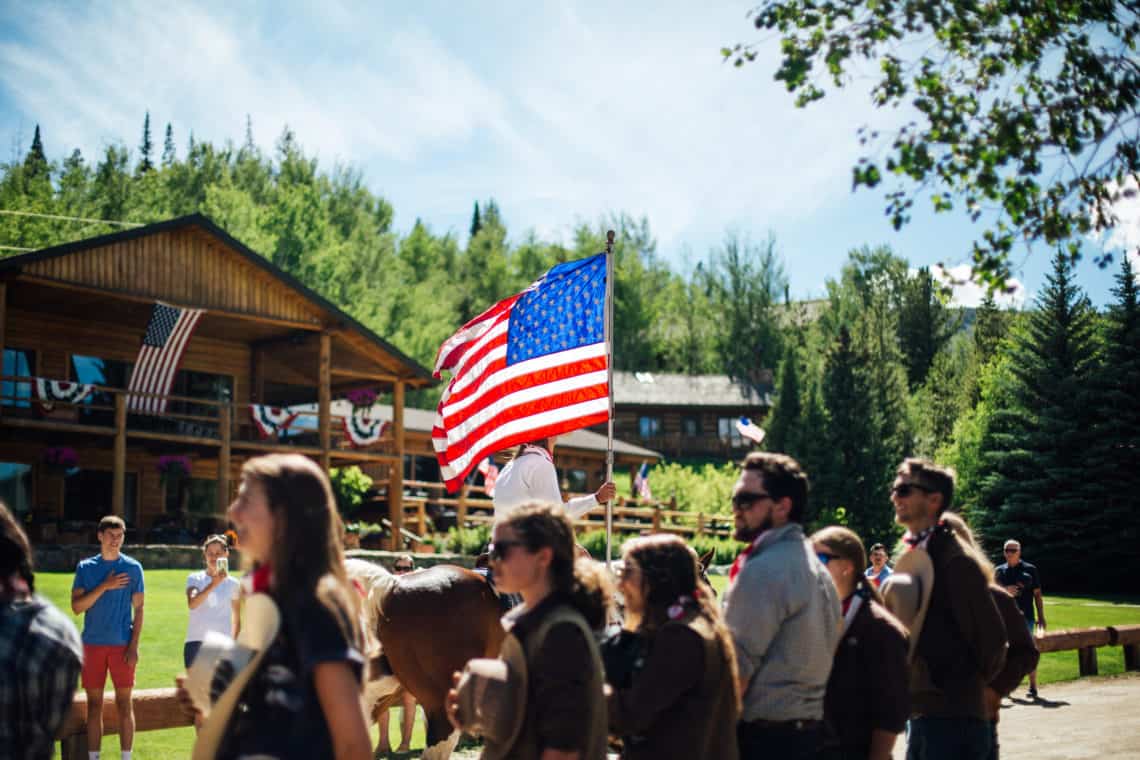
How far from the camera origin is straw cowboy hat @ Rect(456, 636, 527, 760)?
143 inches

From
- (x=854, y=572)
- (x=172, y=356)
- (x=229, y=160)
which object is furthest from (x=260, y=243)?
(x=854, y=572)

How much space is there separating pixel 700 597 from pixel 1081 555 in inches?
1435

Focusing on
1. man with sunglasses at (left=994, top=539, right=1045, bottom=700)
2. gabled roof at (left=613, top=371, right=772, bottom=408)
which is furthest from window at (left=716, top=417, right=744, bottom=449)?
man with sunglasses at (left=994, top=539, right=1045, bottom=700)

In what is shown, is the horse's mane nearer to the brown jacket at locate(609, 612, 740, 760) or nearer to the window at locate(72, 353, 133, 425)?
the brown jacket at locate(609, 612, 740, 760)

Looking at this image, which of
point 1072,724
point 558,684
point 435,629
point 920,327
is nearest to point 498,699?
point 558,684

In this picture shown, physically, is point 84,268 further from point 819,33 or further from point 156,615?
point 819,33

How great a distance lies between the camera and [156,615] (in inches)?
632


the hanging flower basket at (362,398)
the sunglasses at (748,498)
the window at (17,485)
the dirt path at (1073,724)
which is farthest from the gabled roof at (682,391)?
the sunglasses at (748,498)

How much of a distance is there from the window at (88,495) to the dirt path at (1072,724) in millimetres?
22672

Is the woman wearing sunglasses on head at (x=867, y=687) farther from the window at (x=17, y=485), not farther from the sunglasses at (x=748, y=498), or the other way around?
the window at (x=17, y=485)

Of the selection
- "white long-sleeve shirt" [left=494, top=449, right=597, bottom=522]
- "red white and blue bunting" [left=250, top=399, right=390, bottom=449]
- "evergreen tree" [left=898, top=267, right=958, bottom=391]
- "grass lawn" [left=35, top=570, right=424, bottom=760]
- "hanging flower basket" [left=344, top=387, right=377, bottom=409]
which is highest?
"evergreen tree" [left=898, top=267, right=958, bottom=391]

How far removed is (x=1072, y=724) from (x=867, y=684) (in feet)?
26.8

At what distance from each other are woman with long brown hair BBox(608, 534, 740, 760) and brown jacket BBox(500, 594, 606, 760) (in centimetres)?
25

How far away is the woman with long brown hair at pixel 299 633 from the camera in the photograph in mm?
3121
